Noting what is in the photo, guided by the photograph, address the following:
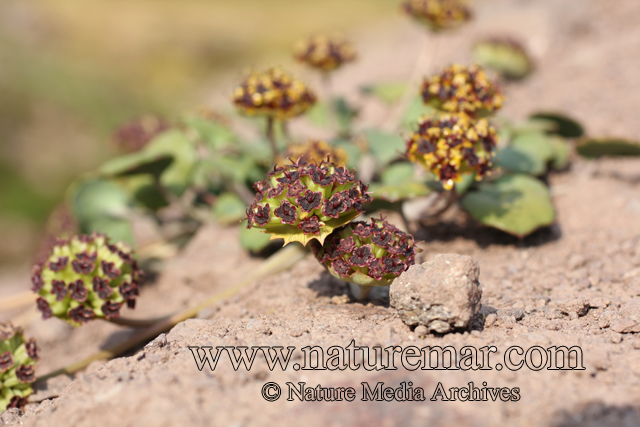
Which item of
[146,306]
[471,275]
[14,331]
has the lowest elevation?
[146,306]

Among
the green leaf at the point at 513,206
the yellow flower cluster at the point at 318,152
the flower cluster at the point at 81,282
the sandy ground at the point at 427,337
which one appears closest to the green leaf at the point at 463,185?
the green leaf at the point at 513,206

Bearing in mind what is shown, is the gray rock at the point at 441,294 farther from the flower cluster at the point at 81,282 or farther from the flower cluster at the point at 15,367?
the flower cluster at the point at 15,367

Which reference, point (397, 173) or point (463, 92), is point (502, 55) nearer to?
point (397, 173)

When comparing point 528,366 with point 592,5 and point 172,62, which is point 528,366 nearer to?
point 592,5

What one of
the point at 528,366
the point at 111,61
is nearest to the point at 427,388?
the point at 528,366

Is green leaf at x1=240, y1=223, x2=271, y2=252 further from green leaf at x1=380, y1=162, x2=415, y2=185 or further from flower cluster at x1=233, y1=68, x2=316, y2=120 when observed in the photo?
green leaf at x1=380, y1=162, x2=415, y2=185
